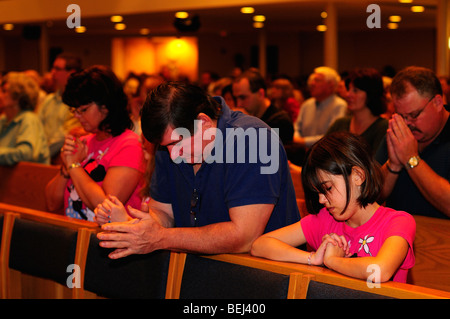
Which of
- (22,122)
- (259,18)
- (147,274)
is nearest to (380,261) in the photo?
(147,274)

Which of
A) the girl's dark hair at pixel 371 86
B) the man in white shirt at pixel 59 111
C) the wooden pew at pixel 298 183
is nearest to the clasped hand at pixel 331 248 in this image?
the wooden pew at pixel 298 183

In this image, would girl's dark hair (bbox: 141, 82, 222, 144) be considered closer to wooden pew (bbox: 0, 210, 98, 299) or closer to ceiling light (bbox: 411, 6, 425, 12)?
wooden pew (bbox: 0, 210, 98, 299)

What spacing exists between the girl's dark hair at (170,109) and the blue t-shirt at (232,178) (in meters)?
0.14

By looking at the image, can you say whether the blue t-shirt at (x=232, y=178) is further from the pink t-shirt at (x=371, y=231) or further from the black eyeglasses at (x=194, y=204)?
the pink t-shirt at (x=371, y=231)

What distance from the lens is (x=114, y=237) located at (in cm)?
235

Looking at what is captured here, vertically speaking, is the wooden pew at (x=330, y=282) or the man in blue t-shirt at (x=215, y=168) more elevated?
the man in blue t-shirt at (x=215, y=168)

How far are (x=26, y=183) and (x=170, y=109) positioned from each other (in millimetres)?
2998

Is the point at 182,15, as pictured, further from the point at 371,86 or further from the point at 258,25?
the point at 371,86

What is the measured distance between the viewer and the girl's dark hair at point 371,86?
454 cm

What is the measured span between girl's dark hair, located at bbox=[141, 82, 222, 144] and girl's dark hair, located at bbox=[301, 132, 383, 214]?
0.46m

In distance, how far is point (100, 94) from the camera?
3.29 m

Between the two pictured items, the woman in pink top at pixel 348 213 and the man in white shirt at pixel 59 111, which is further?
the man in white shirt at pixel 59 111

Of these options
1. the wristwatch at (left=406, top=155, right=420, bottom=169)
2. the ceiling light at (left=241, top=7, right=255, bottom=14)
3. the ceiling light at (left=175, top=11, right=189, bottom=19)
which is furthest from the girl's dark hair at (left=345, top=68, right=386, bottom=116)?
the ceiling light at (left=175, top=11, right=189, bottom=19)
